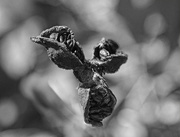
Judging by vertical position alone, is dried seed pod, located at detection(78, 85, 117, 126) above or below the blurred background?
below

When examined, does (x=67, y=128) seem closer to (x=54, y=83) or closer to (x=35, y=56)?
(x=54, y=83)

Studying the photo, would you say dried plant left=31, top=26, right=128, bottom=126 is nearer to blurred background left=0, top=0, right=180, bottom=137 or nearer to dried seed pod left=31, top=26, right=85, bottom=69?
dried seed pod left=31, top=26, right=85, bottom=69

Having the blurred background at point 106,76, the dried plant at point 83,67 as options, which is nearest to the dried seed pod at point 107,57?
the dried plant at point 83,67

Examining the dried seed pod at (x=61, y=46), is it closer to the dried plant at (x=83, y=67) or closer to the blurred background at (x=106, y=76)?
the dried plant at (x=83, y=67)

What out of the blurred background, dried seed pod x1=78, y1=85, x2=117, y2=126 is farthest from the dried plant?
the blurred background

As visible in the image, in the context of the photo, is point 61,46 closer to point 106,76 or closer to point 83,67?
point 83,67

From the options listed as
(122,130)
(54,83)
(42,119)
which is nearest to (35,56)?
(54,83)
